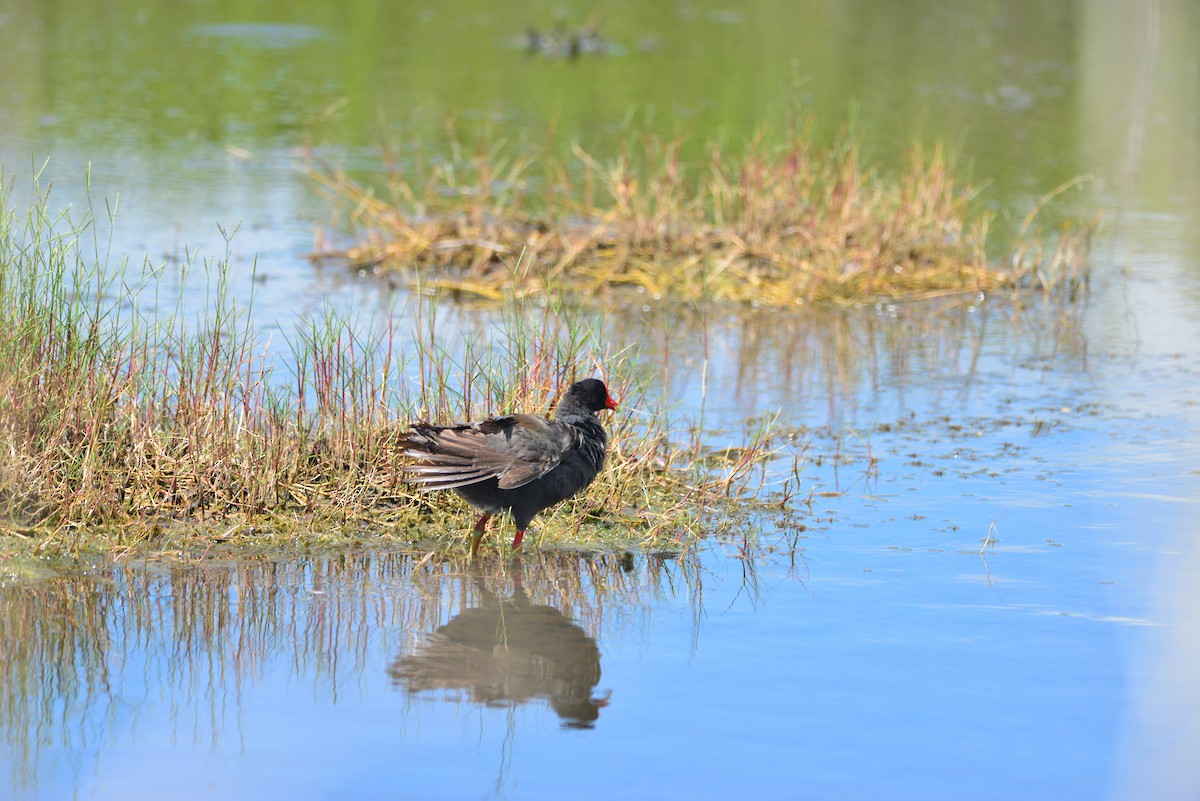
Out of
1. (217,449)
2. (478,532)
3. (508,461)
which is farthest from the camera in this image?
(217,449)

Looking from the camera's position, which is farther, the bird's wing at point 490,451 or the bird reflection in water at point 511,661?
the bird's wing at point 490,451

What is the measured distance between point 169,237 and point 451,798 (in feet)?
28.8

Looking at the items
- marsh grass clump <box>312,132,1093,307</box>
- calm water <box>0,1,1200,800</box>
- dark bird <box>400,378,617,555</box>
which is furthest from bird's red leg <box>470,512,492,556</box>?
marsh grass clump <box>312,132,1093,307</box>

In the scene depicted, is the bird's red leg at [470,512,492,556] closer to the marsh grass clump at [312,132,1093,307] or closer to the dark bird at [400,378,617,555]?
the dark bird at [400,378,617,555]

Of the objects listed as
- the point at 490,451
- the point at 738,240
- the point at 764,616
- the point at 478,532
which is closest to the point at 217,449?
the point at 478,532

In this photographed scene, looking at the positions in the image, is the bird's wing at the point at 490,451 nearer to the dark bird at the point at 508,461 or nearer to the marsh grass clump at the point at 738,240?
the dark bird at the point at 508,461

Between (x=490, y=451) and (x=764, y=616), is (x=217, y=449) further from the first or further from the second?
(x=764, y=616)

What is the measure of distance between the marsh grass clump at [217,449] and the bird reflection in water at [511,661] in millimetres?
870

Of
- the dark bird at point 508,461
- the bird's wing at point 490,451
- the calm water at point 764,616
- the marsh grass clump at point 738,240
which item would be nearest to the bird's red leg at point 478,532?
the dark bird at point 508,461

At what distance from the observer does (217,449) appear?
21.0ft

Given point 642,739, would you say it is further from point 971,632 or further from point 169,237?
point 169,237

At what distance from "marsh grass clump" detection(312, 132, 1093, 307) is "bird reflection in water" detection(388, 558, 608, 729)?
5.90m

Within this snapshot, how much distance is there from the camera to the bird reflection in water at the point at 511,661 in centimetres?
496

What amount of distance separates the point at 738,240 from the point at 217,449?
6.16m
